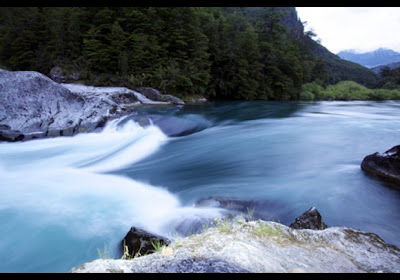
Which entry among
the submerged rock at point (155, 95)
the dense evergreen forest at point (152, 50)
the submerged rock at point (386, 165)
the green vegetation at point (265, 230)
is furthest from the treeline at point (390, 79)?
the green vegetation at point (265, 230)

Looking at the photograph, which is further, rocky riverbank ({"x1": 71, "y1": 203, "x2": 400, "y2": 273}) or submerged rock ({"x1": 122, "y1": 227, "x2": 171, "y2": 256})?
submerged rock ({"x1": 122, "y1": 227, "x2": 171, "y2": 256})

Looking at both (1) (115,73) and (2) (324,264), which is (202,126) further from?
(1) (115,73)

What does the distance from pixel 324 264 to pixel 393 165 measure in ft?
15.9

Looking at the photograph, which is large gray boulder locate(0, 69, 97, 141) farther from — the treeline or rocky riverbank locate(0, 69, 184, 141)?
the treeline

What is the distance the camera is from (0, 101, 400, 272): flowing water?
4086 millimetres

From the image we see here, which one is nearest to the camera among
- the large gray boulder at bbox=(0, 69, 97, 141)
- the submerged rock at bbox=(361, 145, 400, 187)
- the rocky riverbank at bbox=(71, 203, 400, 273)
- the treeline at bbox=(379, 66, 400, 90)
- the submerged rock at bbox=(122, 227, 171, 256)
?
the rocky riverbank at bbox=(71, 203, 400, 273)

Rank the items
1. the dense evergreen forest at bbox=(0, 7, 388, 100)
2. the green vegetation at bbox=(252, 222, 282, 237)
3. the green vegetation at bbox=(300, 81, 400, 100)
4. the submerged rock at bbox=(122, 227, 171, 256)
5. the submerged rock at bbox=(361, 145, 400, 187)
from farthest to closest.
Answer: the green vegetation at bbox=(300, 81, 400, 100)
the dense evergreen forest at bbox=(0, 7, 388, 100)
the submerged rock at bbox=(361, 145, 400, 187)
the submerged rock at bbox=(122, 227, 171, 256)
the green vegetation at bbox=(252, 222, 282, 237)

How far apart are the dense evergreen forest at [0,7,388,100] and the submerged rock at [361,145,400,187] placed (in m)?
16.6

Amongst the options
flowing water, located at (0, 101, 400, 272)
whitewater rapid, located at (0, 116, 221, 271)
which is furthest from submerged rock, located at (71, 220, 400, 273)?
whitewater rapid, located at (0, 116, 221, 271)

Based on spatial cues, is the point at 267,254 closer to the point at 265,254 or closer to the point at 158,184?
the point at 265,254

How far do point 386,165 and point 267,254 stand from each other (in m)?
5.34

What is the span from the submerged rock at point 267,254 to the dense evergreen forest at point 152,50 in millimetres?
18585

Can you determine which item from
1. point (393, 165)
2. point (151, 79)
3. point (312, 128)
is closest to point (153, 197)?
point (393, 165)

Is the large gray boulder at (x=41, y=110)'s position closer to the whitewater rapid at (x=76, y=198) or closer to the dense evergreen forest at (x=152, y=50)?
the whitewater rapid at (x=76, y=198)
